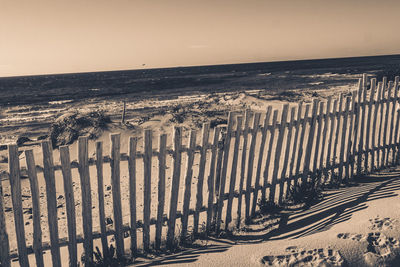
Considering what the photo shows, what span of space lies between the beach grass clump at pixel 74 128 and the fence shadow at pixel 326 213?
22.1 ft


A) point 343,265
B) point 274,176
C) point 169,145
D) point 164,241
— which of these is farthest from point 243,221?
point 169,145

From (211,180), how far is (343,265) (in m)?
1.92

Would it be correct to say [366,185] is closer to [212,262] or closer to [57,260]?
[212,262]

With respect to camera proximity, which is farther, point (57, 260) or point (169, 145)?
point (169, 145)

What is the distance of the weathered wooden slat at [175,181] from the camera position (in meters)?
4.02

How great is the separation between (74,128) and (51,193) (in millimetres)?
7016

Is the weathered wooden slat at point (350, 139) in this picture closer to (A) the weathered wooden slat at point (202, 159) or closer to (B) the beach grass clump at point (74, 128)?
(A) the weathered wooden slat at point (202, 159)

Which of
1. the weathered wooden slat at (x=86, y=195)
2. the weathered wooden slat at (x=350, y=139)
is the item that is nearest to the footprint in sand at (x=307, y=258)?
the weathered wooden slat at (x=86, y=195)

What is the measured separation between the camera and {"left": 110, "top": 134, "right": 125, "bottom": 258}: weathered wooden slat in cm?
373

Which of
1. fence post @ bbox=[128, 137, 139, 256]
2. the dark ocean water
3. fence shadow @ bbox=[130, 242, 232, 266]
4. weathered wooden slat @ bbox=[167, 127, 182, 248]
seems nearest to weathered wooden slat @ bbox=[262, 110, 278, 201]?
fence shadow @ bbox=[130, 242, 232, 266]

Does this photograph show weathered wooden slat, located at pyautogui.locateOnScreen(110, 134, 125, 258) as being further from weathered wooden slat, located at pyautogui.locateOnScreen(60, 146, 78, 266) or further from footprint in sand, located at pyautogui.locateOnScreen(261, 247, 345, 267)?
footprint in sand, located at pyautogui.locateOnScreen(261, 247, 345, 267)

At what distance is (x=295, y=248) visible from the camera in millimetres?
3453

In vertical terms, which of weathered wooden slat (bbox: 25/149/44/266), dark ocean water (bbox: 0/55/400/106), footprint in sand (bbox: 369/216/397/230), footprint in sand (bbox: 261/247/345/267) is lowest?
A: footprint in sand (bbox: 261/247/345/267)

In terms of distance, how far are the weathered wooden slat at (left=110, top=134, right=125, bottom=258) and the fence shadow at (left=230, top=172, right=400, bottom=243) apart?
1.54 metres
